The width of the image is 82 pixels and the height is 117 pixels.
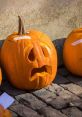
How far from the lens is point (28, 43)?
3861 millimetres

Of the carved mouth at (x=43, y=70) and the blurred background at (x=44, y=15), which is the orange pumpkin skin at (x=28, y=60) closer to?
the carved mouth at (x=43, y=70)

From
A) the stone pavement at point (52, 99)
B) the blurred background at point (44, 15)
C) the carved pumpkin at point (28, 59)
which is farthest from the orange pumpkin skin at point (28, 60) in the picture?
the blurred background at point (44, 15)

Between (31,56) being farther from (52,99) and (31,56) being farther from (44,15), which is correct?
(44,15)

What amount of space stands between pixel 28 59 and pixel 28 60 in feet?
0.05

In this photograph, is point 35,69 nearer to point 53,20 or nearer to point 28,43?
point 28,43

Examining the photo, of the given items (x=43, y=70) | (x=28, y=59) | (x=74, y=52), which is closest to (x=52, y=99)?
(x=43, y=70)

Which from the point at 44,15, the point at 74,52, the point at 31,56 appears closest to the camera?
the point at 31,56

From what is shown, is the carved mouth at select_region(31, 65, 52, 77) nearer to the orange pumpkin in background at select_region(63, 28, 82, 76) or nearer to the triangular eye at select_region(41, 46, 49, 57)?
the triangular eye at select_region(41, 46, 49, 57)

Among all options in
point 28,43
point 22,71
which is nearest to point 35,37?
point 28,43

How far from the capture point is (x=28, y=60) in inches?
151

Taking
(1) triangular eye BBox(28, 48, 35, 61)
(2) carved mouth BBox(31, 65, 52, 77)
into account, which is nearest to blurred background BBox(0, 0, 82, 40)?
(1) triangular eye BBox(28, 48, 35, 61)

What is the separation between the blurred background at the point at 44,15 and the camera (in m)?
4.08

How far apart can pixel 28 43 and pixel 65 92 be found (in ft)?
2.09

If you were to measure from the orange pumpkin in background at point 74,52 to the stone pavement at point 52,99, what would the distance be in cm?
13
